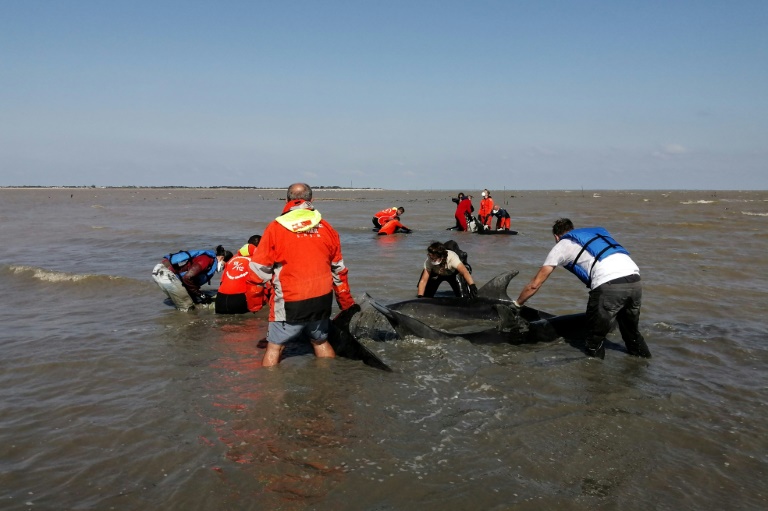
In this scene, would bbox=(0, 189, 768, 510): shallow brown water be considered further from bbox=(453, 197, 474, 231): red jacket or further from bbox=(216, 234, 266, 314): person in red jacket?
bbox=(453, 197, 474, 231): red jacket

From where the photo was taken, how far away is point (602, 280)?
6082 mm

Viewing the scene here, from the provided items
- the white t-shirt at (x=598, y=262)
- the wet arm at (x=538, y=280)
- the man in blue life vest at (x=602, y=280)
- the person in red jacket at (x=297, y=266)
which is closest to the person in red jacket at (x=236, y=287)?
the person in red jacket at (x=297, y=266)

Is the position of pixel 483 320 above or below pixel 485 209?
below

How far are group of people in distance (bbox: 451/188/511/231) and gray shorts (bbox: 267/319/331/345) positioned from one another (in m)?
16.7

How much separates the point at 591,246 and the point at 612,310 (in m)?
0.73

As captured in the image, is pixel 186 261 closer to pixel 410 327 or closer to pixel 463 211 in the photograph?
pixel 410 327

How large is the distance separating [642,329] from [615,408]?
3.07 metres

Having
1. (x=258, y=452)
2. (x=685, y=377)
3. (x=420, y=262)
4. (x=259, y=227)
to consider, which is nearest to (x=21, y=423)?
(x=258, y=452)

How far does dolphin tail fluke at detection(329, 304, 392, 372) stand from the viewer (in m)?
6.12

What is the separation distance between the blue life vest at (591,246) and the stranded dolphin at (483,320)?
0.92m

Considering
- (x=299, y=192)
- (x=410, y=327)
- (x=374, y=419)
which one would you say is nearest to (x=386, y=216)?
(x=410, y=327)

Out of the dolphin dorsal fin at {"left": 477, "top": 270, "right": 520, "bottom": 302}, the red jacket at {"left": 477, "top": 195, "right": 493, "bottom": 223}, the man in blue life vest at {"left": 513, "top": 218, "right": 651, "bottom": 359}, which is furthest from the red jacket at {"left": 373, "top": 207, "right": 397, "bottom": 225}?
the man in blue life vest at {"left": 513, "top": 218, "right": 651, "bottom": 359}

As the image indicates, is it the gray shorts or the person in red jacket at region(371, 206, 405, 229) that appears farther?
the person in red jacket at region(371, 206, 405, 229)

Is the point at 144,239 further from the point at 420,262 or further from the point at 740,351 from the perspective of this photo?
the point at 740,351
